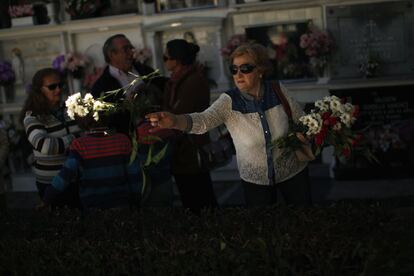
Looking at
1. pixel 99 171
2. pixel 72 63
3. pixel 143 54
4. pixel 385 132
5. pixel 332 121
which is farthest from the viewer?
pixel 72 63

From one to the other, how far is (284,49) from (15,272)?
17.4 ft

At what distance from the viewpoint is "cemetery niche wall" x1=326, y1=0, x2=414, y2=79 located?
25.5ft

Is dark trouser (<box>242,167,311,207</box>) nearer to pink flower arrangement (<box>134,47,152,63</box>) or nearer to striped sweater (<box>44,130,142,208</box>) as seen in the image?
striped sweater (<box>44,130,142,208</box>)

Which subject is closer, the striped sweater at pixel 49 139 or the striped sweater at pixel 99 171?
the striped sweater at pixel 99 171

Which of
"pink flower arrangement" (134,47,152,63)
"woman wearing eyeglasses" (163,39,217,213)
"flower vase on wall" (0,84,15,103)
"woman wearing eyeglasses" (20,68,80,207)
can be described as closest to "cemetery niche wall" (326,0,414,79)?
"pink flower arrangement" (134,47,152,63)

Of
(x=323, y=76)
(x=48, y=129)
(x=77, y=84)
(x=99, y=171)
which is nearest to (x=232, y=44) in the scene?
(x=323, y=76)

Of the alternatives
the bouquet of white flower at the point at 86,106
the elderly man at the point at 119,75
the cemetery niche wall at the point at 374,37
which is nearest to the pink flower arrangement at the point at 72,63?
the cemetery niche wall at the point at 374,37

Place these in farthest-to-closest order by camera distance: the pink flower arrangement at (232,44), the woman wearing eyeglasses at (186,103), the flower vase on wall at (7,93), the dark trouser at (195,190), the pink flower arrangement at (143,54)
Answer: the flower vase on wall at (7,93) < the pink flower arrangement at (143,54) < the pink flower arrangement at (232,44) < the dark trouser at (195,190) < the woman wearing eyeglasses at (186,103)

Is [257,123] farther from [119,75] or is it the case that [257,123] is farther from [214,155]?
[119,75]

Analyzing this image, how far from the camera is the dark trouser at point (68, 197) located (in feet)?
16.8

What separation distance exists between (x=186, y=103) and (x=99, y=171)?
895mm

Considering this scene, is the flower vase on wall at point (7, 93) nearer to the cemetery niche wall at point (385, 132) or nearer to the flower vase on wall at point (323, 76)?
the flower vase on wall at point (323, 76)

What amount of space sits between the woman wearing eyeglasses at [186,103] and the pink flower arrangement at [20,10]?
4.35m

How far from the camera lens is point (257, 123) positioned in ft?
14.1
